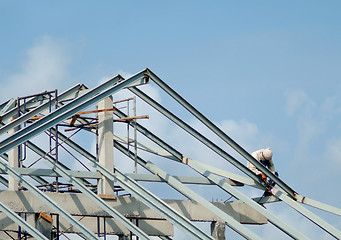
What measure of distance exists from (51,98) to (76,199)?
11.0 ft

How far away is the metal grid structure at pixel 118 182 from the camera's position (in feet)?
83.1

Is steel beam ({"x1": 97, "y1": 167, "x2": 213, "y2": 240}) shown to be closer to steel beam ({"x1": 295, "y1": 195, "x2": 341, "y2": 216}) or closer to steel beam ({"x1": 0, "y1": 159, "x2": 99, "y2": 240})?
steel beam ({"x1": 0, "y1": 159, "x2": 99, "y2": 240})

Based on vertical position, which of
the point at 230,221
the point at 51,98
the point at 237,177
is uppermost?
the point at 51,98

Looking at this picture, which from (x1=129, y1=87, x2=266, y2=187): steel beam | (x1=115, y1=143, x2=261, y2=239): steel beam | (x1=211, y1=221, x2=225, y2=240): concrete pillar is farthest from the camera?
(x1=211, y1=221, x2=225, y2=240): concrete pillar

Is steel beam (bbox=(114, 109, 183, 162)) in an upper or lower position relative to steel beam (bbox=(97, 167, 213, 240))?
upper

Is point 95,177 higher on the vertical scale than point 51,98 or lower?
lower

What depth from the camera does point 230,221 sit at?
85.5 feet

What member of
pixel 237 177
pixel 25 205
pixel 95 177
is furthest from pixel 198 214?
pixel 25 205

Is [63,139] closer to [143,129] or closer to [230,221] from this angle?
[143,129]

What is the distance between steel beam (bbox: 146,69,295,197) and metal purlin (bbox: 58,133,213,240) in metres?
2.75

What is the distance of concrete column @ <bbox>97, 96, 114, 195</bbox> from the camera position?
2708cm

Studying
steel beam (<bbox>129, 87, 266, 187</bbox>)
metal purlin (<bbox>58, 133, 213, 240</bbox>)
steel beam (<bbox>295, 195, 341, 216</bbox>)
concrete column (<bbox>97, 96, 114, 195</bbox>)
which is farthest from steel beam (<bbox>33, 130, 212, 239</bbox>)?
steel beam (<bbox>295, 195, 341, 216</bbox>)

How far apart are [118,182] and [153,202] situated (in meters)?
1.42

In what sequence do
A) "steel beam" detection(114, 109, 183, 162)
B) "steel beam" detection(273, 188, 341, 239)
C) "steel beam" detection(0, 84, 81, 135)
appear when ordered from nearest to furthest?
"steel beam" detection(0, 84, 81, 135) < "steel beam" detection(273, 188, 341, 239) < "steel beam" detection(114, 109, 183, 162)
